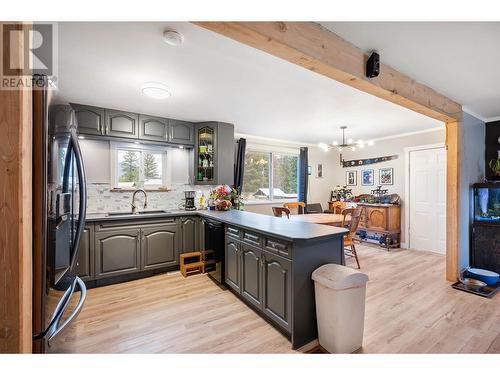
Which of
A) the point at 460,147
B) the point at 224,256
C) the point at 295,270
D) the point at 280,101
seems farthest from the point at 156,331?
the point at 460,147

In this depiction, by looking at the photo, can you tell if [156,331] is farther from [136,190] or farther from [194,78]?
[194,78]

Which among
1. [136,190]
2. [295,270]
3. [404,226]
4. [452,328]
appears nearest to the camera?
[295,270]

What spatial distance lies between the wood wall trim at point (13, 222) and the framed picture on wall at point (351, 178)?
6.19 metres

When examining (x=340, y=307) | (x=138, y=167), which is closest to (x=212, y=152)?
(x=138, y=167)

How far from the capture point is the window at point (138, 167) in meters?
3.56

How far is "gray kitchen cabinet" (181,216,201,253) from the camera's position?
351 centimetres

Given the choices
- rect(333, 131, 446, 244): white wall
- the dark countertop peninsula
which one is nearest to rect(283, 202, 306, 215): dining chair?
rect(333, 131, 446, 244): white wall

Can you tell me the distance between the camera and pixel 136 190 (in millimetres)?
3584

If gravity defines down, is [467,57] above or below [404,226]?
above

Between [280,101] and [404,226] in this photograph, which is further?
[404,226]

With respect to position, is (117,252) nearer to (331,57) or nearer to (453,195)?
(331,57)

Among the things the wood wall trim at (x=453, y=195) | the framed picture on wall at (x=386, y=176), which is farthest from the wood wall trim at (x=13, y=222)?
the framed picture on wall at (x=386, y=176)
